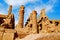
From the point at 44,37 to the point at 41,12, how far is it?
1789 inches

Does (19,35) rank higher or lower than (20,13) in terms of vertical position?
lower

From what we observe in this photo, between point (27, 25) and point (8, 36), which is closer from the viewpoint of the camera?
point (8, 36)

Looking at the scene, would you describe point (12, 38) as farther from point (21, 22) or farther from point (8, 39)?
point (21, 22)

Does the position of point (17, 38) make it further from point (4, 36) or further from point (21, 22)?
point (21, 22)

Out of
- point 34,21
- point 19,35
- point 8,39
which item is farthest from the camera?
point 34,21

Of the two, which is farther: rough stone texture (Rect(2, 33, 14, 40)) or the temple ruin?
the temple ruin

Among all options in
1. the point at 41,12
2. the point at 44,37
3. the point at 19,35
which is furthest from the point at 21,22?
the point at 44,37

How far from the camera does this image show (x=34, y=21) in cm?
5031

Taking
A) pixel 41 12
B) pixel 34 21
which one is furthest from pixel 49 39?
pixel 41 12

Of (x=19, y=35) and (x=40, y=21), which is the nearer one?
(x=19, y=35)

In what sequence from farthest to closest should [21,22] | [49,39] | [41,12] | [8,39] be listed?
1. [41,12]
2. [21,22]
3. [8,39]
4. [49,39]

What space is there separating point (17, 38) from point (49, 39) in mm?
4859

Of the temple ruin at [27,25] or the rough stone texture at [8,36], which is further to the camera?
the temple ruin at [27,25]

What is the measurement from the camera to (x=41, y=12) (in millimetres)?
61094
